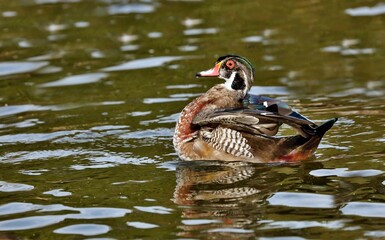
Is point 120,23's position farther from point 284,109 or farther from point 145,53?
point 284,109

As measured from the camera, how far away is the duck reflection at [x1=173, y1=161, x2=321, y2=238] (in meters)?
8.66

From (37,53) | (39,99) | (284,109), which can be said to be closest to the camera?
(284,109)

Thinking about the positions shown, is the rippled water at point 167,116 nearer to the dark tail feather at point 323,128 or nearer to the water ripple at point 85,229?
the water ripple at point 85,229

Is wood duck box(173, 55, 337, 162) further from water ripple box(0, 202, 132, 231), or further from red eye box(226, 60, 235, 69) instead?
water ripple box(0, 202, 132, 231)

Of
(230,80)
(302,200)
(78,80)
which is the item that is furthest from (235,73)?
(78,80)

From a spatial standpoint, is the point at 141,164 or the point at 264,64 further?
the point at 264,64

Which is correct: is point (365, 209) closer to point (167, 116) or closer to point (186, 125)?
point (186, 125)

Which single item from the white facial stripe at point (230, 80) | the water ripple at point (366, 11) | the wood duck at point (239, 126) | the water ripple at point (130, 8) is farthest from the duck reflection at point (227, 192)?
the water ripple at point (130, 8)

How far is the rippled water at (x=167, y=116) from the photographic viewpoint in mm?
8984

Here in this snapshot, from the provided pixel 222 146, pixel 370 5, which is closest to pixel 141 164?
pixel 222 146

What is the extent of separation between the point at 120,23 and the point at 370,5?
177 inches

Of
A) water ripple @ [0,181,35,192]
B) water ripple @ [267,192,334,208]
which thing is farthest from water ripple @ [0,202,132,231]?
water ripple @ [267,192,334,208]

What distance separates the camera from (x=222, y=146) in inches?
434

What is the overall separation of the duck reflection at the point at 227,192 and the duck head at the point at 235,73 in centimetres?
100
